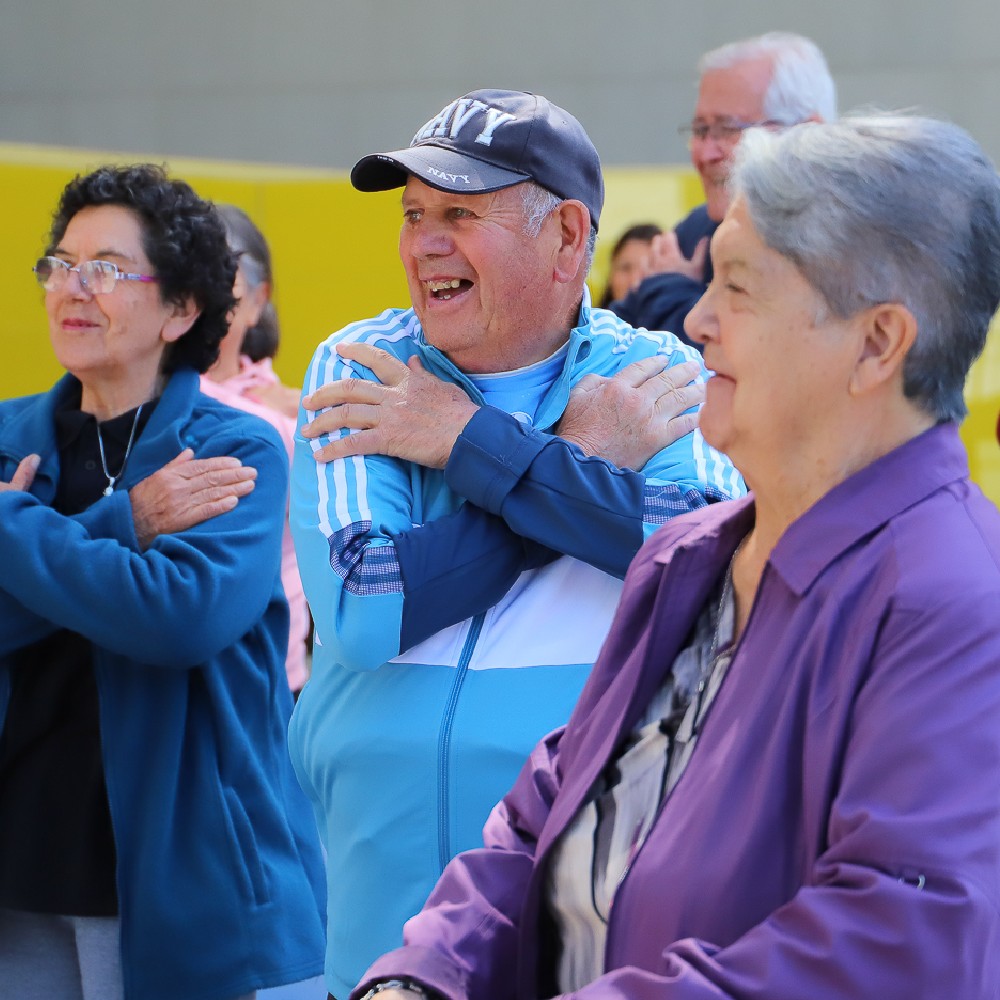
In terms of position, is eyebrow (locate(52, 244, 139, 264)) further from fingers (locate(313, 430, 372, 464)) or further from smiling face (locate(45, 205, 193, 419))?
fingers (locate(313, 430, 372, 464))

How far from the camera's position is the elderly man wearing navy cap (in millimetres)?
2088

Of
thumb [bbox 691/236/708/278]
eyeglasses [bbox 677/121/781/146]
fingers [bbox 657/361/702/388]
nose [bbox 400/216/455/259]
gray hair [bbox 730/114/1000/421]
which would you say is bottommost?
fingers [bbox 657/361/702/388]

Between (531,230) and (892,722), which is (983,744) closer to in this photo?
(892,722)

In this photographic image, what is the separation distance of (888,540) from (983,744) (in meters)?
0.22

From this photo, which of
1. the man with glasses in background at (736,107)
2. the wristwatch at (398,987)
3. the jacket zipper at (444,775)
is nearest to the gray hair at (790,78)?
the man with glasses in background at (736,107)

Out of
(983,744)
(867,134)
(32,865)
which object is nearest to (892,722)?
(983,744)

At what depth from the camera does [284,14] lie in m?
8.41

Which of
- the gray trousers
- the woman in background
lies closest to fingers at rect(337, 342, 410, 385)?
the gray trousers

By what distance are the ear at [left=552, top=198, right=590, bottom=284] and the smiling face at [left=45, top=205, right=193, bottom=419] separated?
106 cm

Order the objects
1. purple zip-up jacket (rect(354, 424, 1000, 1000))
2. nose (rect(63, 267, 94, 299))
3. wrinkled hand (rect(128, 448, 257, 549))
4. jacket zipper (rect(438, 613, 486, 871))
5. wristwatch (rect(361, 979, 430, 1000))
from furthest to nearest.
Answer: nose (rect(63, 267, 94, 299)) < wrinkled hand (rect(128, 448, 257, 549)) < jacket zipper (rect(438, 613, 486, 871)) < wristwatch (rect(361, 979, 430, 1000)) < purple zip-up jacket (rect(354, 424, 1000, 1000))

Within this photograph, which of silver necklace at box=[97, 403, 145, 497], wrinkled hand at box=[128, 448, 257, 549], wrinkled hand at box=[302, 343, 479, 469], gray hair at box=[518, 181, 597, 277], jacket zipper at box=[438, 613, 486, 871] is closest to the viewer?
jacket zipper at box=[438, 613, 486, 871]

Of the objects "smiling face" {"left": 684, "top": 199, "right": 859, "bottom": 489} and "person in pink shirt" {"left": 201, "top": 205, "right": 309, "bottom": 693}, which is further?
"person in pink shirt" {"left": 201, "top": 205, "right": 309, "bottom": 693}

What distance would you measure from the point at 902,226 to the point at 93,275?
2.06 metres

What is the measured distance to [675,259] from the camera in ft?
12.4
